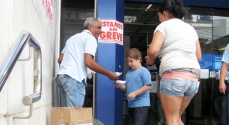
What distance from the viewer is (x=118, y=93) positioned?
5.39m

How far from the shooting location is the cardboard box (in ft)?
8.72

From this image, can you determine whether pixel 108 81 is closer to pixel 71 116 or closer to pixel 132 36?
pixel 71 116

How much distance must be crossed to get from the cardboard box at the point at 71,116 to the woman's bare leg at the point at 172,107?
0.70 metres

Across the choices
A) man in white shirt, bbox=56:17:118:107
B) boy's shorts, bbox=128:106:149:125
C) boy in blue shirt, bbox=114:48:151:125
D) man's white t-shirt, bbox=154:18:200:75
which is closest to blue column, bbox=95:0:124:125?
boy in blue shirt, bbox=114:48:151:125

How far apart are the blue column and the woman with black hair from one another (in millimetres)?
2544

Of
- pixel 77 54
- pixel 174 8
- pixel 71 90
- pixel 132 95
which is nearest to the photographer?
pixel 174 8

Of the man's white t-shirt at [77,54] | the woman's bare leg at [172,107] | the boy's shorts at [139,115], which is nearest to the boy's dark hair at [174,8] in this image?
the woman's bare leg at [172,107]

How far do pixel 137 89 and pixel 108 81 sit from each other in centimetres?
112

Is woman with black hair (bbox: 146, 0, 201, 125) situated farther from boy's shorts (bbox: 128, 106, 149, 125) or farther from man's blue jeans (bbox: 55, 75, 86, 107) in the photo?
boy's shorts (bbox: 128, 106, 149, 125)

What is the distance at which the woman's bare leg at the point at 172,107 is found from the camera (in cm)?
260

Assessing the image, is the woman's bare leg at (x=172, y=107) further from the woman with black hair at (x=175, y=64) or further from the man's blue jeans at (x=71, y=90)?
the man's blue jeans at (x=71, y=90)

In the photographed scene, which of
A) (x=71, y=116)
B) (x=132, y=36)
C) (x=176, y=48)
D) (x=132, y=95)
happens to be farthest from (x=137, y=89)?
(x=132, y=36)

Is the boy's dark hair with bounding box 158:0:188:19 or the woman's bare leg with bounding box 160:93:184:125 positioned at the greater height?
the boy's dark hair with bounding box 158:0:188:19

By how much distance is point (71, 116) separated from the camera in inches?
104
